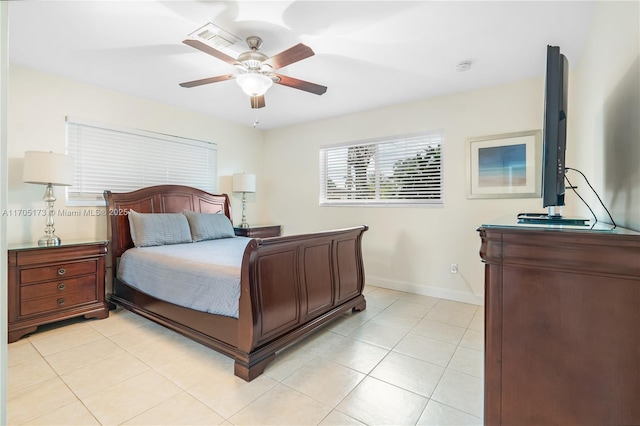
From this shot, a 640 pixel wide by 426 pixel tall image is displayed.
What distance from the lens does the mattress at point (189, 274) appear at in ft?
6.98

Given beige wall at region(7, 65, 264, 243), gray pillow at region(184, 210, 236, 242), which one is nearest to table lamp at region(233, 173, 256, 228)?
gray pillow at region(184, 210, 236, 242)

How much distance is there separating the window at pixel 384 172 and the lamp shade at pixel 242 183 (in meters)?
1.14

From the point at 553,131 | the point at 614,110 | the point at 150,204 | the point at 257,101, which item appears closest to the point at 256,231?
the point at 150,204

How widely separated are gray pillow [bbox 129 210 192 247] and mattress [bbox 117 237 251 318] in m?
0.12

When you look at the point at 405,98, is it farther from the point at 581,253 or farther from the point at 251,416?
the point at 251,416

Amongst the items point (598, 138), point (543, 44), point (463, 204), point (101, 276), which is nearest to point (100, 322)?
point (101, 276)

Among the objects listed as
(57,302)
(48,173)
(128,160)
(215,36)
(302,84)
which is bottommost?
(57,302)

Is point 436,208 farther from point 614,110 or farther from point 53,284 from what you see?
point 53,284

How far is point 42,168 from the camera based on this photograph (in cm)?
268

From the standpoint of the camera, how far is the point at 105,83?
10.9ft

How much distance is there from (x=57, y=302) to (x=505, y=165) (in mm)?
4768

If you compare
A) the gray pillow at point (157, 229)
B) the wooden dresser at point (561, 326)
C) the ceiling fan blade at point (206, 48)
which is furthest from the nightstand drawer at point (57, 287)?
the wooden dresser at point (561, 326)

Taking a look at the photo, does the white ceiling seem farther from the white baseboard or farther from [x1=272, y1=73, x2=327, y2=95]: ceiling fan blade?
the white baseboard

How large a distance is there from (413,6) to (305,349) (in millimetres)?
2664
